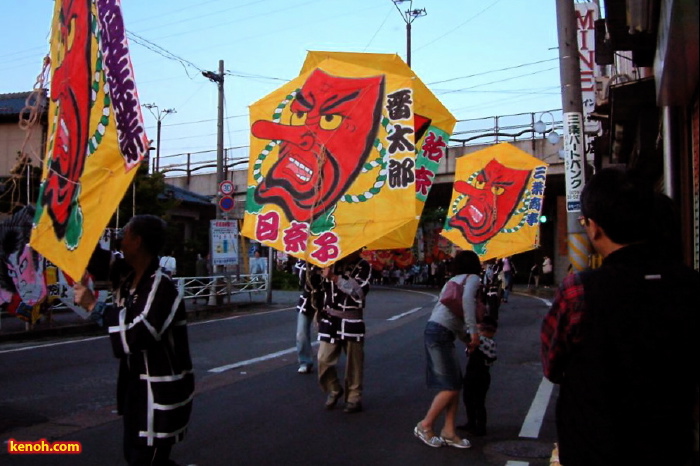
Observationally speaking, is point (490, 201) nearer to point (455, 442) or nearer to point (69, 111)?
point (455, 442)

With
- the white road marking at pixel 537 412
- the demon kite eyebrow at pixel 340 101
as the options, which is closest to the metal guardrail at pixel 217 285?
the white road marking at pixel 537 412

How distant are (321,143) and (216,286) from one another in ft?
49.0

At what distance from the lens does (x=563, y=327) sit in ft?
8.00

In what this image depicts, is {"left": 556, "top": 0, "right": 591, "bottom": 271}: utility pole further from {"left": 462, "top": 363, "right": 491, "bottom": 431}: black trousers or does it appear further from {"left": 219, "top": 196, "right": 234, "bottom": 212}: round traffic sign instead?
{"left": 219, "top": 196, "right": 234, "bottom": 212}: round traffic sign

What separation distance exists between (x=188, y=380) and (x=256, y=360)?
22.5 ft

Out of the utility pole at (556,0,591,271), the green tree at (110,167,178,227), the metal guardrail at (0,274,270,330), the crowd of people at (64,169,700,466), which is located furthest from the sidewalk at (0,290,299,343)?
the crowd of people at (64,169,700,466)

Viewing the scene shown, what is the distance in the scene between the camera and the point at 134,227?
3.40 m

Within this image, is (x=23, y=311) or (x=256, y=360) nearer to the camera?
(x=256, y=360)

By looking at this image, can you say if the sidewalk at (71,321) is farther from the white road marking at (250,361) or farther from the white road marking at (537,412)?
the white road marking at (537,412)

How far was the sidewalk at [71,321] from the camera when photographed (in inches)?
508

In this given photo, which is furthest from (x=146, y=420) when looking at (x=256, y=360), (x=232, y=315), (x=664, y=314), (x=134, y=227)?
(x=232, y=315)

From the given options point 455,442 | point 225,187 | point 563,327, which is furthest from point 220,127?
point 563,327

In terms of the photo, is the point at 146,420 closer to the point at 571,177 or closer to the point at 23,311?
the point at 571,177

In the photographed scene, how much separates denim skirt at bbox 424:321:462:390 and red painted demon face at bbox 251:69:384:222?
1471 mm
